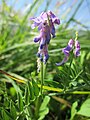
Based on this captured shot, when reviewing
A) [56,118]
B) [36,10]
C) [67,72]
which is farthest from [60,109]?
[36,10]

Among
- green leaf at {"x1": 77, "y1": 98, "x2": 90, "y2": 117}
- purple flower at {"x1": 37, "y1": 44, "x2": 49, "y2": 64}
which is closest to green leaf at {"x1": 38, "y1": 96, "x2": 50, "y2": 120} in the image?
green leaf at {"x1": 77, "y1": 98, "x2": 90, "y2": 117}

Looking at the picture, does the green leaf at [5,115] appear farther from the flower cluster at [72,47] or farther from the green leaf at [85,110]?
the green leaf at [85,110]

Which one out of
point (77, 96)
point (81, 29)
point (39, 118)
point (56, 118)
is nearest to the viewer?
point (39, 118)

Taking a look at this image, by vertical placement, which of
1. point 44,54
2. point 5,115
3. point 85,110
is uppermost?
point 44,54

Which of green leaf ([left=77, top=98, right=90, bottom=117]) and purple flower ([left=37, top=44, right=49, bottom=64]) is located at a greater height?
purple flower ([left=37, top=44, right=49, bottom=64])

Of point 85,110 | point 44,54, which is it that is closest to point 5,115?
point 44,54

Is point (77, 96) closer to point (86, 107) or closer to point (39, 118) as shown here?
point (86, 107)

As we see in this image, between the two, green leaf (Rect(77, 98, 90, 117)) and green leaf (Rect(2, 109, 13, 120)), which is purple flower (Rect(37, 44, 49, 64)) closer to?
green leaf (Rect(2, 109, 13, 120))

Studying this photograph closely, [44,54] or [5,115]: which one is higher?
[44,54]

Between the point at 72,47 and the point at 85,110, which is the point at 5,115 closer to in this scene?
the point at 72,47

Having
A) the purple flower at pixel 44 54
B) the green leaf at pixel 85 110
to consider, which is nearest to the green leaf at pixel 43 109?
the green leaf at pixel 85 110

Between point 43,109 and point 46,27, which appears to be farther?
point 43,109
